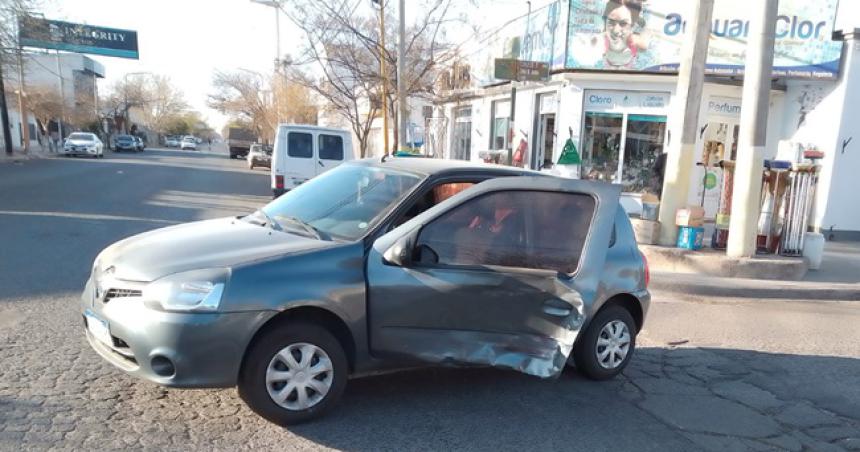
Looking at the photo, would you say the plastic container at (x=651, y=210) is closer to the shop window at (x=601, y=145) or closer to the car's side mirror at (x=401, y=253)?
the shop window at (x=601, y=145)

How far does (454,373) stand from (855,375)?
379cm

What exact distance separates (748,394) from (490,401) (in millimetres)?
2237

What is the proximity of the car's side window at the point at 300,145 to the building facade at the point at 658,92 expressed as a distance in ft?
15.2

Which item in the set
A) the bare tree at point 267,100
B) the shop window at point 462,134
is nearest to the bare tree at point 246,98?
the bare tree at point 267,100

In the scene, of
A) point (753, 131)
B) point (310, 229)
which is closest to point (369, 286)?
point (310, 229)

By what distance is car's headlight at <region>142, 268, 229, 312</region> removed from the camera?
334 cm

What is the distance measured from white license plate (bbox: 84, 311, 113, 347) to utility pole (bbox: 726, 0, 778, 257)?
340 inches

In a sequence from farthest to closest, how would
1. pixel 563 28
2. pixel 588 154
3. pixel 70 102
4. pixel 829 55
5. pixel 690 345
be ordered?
pixel 70 102
pixel 588 154
pixel 563 28
pixel 829 55
pixel 690 345

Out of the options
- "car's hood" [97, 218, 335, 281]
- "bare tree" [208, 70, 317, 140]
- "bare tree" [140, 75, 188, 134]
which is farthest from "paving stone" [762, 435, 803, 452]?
"bare tree" [140, 75, 188, 134]

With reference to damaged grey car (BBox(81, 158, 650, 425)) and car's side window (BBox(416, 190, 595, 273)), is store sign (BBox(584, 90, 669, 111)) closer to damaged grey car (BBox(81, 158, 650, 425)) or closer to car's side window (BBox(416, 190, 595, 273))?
damaged grey car (BBox(81, 158, 650, 425))

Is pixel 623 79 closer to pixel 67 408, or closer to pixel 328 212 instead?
pixel 328 212

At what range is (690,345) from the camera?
6070 mm

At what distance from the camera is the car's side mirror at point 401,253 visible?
3.76 m

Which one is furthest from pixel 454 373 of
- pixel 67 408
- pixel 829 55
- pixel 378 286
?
pixel 829 55
